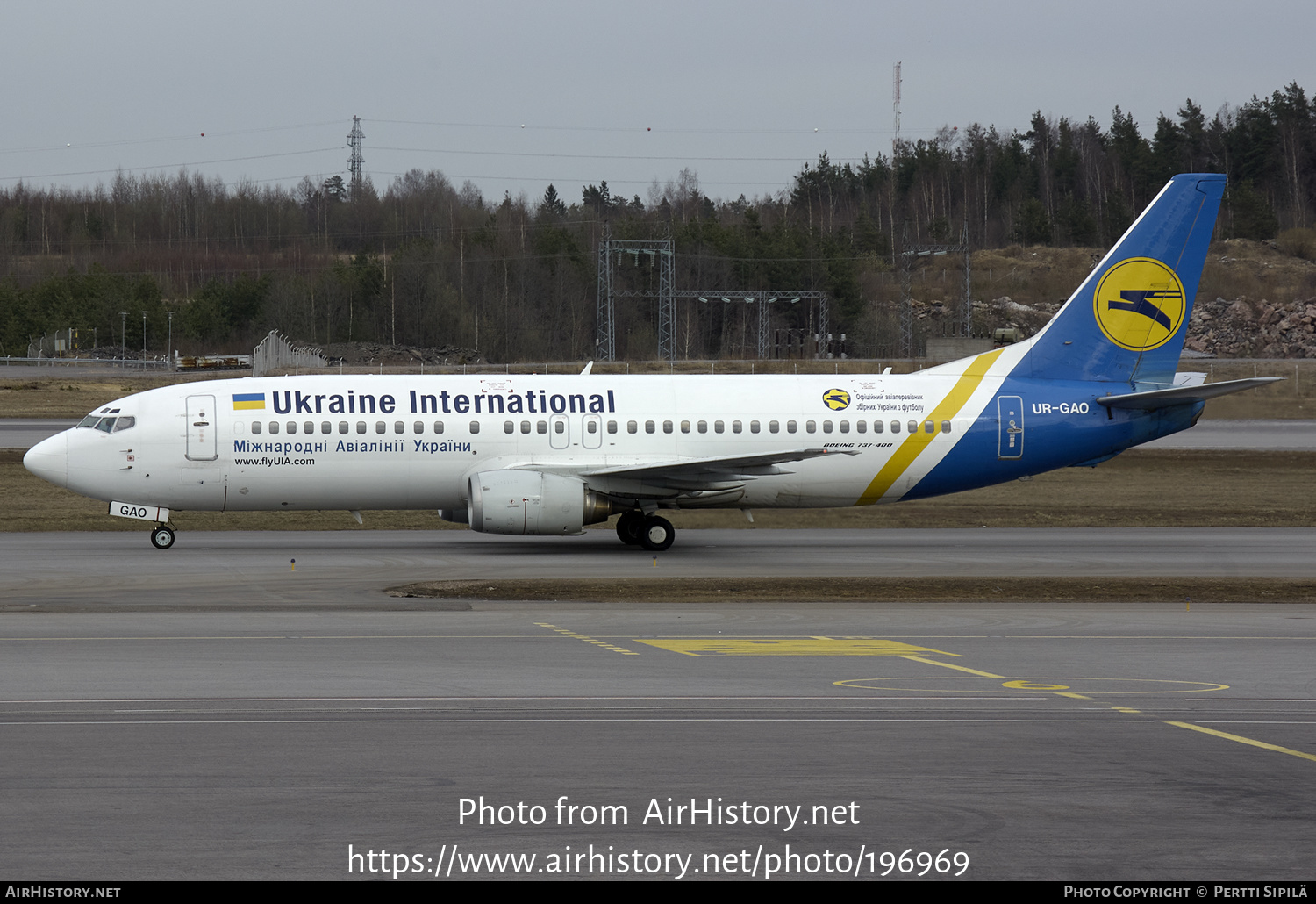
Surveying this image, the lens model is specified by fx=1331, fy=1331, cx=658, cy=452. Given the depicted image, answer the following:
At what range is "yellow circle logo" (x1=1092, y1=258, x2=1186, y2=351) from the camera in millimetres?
30859

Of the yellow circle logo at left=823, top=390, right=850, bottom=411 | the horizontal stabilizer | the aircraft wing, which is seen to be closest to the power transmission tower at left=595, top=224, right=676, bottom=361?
the yellow circle logo at left=823, top=390, right=850, bottom=411

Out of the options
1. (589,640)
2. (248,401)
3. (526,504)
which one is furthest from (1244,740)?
(248,401)

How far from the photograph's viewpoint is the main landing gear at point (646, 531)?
28.8 meters

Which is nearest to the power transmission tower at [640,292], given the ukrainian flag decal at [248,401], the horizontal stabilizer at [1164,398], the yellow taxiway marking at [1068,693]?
the horizontal stabilizer at [1164,398]

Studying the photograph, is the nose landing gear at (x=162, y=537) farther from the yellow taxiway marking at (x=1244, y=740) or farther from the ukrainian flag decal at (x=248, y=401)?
the yellow taxiway marking at (x=1244, y=740)

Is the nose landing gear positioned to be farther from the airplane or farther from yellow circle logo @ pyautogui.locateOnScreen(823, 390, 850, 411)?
yellow circle logo @ pyautogui.locateOnScreen(823, 390, 850, 411)

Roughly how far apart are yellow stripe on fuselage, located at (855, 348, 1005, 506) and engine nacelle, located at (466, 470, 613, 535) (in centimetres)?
682

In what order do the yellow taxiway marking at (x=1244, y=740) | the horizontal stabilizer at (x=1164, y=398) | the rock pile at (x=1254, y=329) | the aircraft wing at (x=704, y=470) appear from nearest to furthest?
the yellow taxiway marking at (x=1244, y=740) → the aircraft wing at (x=704, y=470) → the horizontal stabilizer at (x=1164, y=398) → the rock pile at (x=1254, y=329)

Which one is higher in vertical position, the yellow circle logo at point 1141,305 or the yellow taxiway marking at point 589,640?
the yellow circle logo at point 1141,305

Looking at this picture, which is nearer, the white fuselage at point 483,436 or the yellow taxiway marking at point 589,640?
the yellow taxiway marking at point 589,640

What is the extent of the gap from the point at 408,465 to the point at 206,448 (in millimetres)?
4225

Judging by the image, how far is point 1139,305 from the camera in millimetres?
30891

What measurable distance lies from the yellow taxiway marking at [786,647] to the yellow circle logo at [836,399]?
43.6ft

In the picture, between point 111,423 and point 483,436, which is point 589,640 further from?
point 111,423
